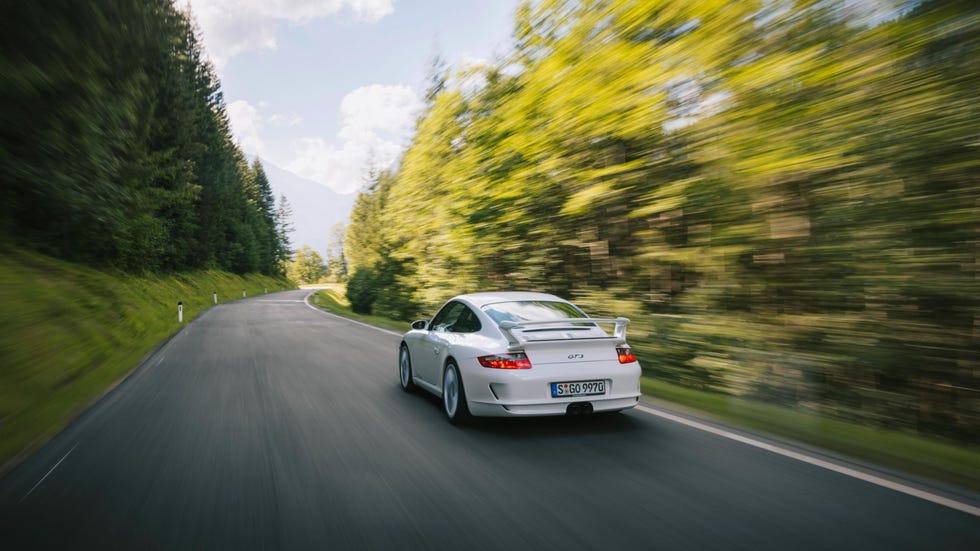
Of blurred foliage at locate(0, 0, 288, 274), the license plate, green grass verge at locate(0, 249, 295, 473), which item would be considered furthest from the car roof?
blurred foliage at locate(0, 0, 288, 274)

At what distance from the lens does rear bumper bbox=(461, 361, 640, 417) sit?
5219 millimetres

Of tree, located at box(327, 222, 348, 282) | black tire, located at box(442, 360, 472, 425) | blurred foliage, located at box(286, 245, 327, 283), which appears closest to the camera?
black tire, located at box(442, 360, 472, 425)

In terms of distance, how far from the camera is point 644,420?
19.5ft

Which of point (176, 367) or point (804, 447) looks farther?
point (176, 367)

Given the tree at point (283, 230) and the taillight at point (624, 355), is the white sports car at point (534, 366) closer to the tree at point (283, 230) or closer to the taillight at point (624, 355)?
the taillight at point (624, 355)

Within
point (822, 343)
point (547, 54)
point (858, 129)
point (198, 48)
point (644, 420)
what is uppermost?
point (198, 48)

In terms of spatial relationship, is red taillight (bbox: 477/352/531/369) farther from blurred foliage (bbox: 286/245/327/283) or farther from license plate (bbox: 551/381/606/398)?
blurred foliage (bbox: 286/245/327/283)

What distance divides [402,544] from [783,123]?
20.6ft

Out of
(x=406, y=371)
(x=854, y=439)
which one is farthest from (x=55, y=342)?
(x=854, y=439)

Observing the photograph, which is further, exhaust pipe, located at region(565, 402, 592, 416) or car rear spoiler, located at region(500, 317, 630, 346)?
car rear spoiler, located at region(500, 317, 630, 346)

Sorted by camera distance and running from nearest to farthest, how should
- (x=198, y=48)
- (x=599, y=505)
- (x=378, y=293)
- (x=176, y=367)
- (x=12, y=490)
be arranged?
(x=599, y=505) → (x=12, y=490) → (x=176, y=367) → (x=378, y=293) → (x=198, y=48)

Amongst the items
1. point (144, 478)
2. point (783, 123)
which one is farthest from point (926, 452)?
point (144, 478)

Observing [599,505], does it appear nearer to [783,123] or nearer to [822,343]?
[822,343]

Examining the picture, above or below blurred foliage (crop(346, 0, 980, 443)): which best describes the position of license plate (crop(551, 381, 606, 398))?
below
